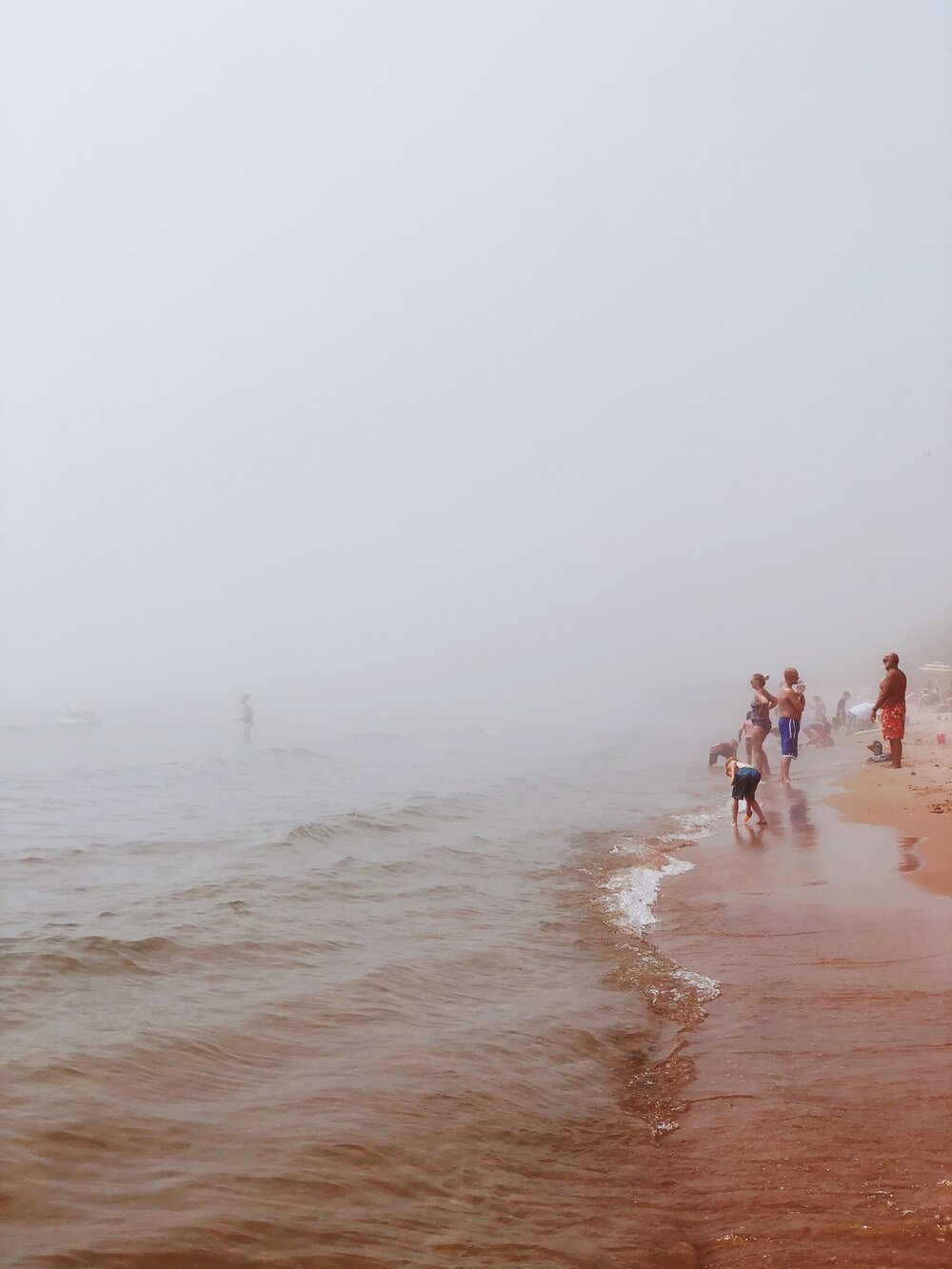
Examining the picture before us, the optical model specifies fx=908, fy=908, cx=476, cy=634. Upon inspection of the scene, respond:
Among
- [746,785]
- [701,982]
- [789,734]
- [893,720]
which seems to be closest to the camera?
[701,982]

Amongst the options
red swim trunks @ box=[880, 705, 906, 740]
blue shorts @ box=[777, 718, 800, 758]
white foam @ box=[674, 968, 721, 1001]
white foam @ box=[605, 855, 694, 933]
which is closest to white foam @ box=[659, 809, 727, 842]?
white foam @ box=[605, 855, 694, 933]

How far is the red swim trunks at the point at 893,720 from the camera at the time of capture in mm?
14945

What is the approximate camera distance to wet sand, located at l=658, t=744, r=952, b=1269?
2.91 m

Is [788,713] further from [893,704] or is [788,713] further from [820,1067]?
[820,1067]

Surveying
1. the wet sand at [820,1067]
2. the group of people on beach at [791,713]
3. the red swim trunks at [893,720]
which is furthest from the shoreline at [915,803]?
the group of people on beach at [791,713]

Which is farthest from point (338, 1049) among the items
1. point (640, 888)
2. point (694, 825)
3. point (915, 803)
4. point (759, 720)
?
point (759, 720)

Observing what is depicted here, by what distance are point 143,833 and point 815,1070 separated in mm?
10533

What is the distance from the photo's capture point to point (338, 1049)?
4.80 metres

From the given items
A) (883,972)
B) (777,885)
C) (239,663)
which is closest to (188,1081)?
(883,972)

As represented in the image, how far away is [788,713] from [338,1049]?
11.7 metres

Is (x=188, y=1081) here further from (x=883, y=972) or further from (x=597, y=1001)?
(x=883, y=972)

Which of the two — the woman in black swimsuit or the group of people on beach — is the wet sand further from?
the woman in black swimsuit

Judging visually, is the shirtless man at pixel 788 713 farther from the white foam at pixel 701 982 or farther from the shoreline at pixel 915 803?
the white foam at pixel 701 982

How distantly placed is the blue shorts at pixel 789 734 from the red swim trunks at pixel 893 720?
4.67 ft
